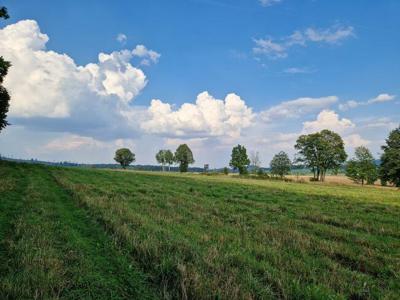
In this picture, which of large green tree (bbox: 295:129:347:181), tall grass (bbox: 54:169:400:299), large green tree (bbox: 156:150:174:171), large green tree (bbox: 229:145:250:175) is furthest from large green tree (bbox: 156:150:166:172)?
tall grass (bbox: 54:169:400:299)

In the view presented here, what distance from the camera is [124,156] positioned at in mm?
157000

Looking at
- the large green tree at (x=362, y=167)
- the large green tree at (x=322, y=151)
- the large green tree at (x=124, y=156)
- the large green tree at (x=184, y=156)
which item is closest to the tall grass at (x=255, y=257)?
the large green tree at (x=322, y=151)

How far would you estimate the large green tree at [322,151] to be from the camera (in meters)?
93.6

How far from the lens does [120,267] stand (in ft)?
23.4

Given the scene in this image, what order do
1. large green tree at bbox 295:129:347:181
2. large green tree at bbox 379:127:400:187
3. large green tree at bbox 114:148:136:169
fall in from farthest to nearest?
large green tree at bbox 114:148:136:169, large green tree at bbox 295:129:347:181, large green tree at bbox 379:127:400:187

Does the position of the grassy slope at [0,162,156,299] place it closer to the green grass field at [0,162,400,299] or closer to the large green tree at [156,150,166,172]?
the green grass field at [0,162,400,299]

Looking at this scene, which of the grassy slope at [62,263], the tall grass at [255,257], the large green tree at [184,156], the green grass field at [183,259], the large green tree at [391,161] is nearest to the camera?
the grassy slope at [62,263]

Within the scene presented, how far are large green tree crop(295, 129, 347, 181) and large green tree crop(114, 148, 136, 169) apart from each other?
3683 inches

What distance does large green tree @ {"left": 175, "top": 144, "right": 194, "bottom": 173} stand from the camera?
480ft

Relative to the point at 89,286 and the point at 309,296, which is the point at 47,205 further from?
the point at 309,296

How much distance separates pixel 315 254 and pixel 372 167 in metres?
104

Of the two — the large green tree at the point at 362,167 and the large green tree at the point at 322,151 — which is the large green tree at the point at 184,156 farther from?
the large green tree at the point at 362,167

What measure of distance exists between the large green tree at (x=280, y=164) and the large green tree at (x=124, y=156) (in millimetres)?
77805

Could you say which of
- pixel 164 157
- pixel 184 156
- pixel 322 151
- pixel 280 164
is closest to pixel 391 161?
pixel 322 151
